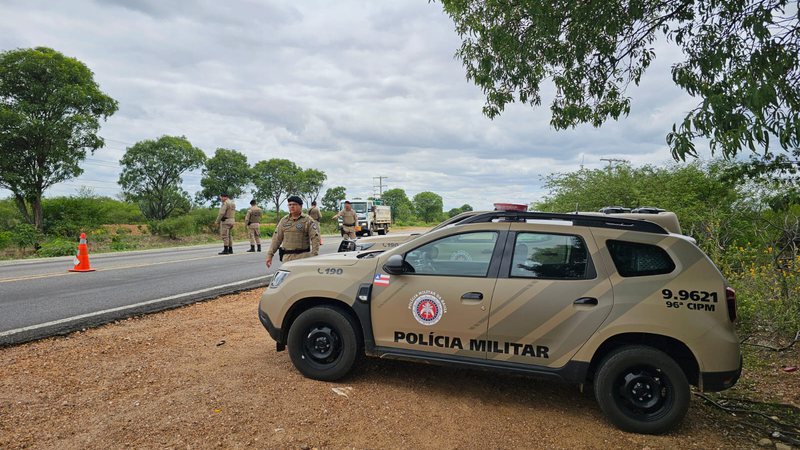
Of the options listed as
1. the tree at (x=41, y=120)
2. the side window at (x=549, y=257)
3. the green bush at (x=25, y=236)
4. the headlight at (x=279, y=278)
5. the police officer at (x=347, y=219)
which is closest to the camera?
the side window at (x=549, y=257)

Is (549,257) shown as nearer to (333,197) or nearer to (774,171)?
(774,171)

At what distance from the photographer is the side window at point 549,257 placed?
3.56 m

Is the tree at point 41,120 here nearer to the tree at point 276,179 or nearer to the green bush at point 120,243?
the green bush at point 120,243

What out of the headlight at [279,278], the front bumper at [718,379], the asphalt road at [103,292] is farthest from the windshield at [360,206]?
the front bumper at [718,379]

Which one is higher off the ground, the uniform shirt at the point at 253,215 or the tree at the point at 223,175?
the tree at the point at 223,175

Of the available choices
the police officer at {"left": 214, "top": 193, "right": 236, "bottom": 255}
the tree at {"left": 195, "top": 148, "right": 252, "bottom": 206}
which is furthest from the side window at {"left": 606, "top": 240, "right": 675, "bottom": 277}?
the tree at {"left": 195, "top": 148, "right": 252, "bottom": 206}

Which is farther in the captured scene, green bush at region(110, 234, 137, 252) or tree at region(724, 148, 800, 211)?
green bush at region(110, 234, 137, 252)

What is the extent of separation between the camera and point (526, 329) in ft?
11.5

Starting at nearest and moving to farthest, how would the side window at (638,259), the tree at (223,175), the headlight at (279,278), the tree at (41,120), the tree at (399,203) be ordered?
1. the side window at (638,259)
2. the headlight at (279,278)
3. the tree at (41,120)
4. the tree at (223,175)
5. the tree at (399,203)

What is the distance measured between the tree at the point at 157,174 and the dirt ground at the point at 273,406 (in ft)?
136

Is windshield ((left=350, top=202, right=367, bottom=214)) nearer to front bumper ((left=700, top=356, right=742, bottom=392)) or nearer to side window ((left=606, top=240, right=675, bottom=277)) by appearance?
side window ((left=606, top=240, right=675, bottom=277))

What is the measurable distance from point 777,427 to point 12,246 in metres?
25.5

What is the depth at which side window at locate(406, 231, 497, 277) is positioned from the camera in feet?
12.5

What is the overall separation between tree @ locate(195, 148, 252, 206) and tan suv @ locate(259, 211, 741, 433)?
53.7m
